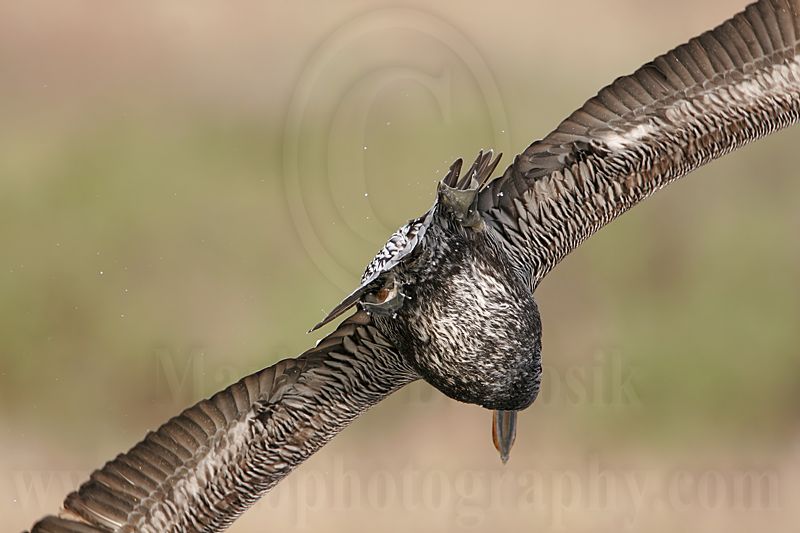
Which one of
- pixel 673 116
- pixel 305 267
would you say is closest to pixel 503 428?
pixel 673 116

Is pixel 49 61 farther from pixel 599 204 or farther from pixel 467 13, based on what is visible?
pixel 599 204

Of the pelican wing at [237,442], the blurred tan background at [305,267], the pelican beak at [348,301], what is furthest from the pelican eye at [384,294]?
the blurred tan background at [305,267]

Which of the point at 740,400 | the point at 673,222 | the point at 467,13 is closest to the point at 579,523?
the point at 740,400

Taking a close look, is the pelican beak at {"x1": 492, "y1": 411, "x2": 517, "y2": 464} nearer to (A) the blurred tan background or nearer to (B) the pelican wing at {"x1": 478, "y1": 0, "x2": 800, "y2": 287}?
(B) the pelican wing at {"x1": 478, "y1": 0, "x2": 800, "y2": 287}

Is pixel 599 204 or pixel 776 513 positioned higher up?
pixel 599 204

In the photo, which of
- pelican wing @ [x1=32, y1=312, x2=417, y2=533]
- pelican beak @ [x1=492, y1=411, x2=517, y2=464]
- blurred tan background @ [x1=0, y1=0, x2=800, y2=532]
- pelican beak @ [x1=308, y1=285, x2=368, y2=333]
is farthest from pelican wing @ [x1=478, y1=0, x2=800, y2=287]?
blurred tan background @ [x1=0, y1=0, x2=800, y2=532]

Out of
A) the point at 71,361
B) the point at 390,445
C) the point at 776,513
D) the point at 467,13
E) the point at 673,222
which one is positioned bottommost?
the point at 776,513

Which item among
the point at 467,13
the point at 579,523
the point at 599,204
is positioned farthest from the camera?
the point at 579,523
